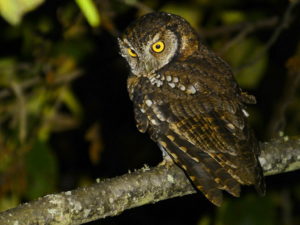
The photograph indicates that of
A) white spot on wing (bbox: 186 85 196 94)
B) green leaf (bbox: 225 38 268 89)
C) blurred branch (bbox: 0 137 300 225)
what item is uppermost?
green leaf (bbox: 225 38 268 89)

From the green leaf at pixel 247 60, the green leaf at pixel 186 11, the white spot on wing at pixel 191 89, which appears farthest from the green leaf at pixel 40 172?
the green leaf at pixel 247 60

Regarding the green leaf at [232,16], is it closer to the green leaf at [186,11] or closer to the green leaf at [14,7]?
the green leaf at [186,11]

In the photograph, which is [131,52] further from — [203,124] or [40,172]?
[40,172]

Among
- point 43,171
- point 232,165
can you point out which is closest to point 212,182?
point 232,165

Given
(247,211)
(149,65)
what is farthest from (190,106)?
(247,211)

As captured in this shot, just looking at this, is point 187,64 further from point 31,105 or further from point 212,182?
point 31,105

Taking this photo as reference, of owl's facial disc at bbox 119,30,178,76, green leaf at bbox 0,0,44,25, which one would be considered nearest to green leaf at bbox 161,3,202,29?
owl's facial disc at bbox 119,30,178,76

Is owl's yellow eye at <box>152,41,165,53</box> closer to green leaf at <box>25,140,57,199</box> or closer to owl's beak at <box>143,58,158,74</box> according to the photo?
owl's beak at <box>143,58,158,74</box>
